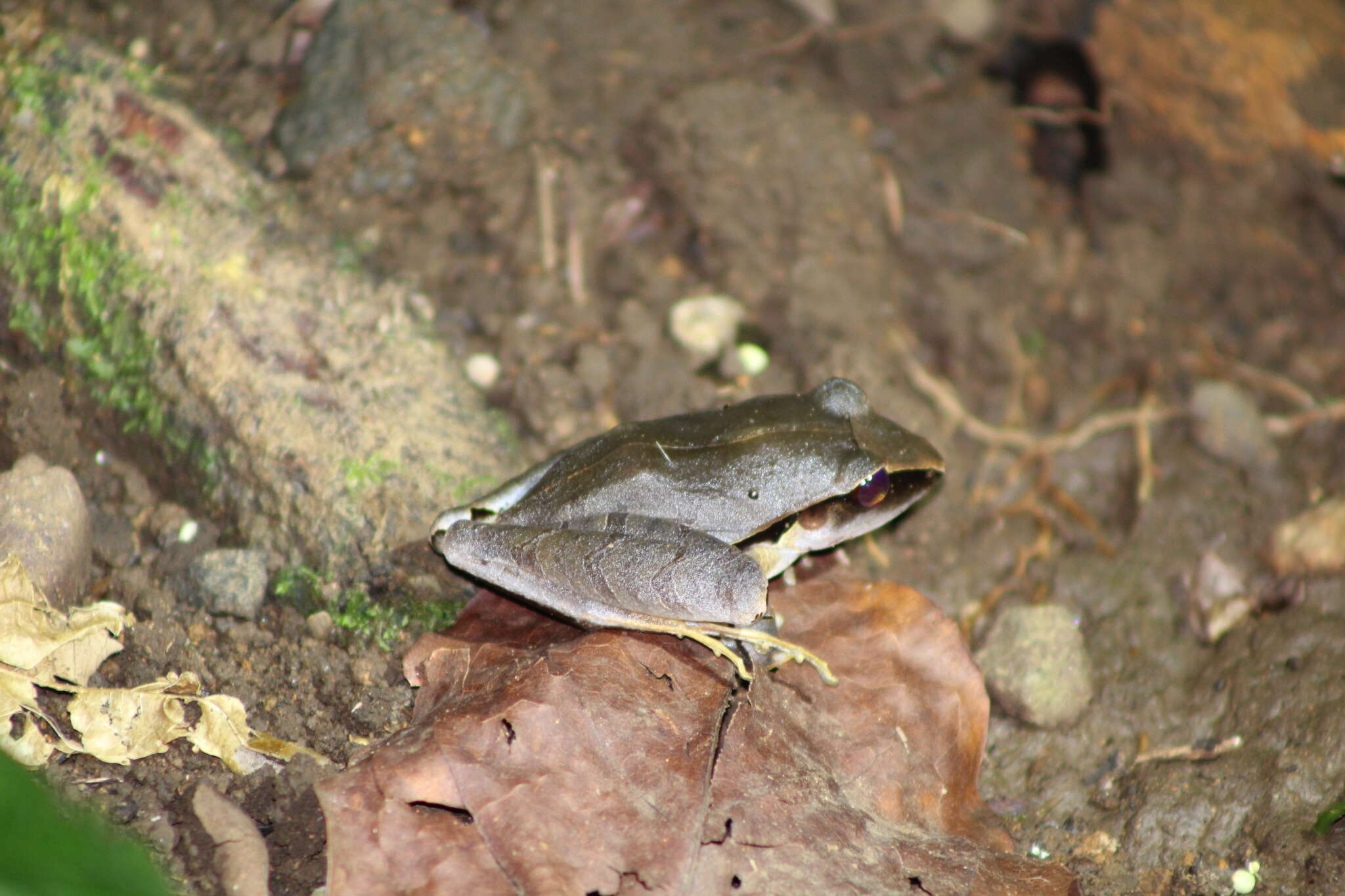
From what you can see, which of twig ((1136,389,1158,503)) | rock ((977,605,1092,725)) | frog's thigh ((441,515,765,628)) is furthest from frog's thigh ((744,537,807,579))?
twig ((1136,389,1158,503))

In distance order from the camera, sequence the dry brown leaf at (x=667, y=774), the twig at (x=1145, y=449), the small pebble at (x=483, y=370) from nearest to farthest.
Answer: the dry brown leaf at (x=667, y=774), the small pebble at (x=483, y=370), the twig at (x=1145, y=449)

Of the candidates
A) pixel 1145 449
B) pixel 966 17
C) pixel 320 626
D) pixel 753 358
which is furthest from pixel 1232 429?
pixel 320 626

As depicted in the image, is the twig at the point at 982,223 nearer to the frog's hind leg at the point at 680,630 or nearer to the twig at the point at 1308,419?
the twig at the point at 1308,419

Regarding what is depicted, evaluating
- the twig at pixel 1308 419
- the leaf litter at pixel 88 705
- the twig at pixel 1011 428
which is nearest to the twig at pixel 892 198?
the twig at pixel 1011 428

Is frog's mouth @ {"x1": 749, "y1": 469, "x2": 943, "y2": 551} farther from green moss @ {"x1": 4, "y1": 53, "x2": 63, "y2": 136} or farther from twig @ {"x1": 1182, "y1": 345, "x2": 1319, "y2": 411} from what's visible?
green moss @ {"x1": 4, "y1": 53, "x2": 63, "y2": 136}

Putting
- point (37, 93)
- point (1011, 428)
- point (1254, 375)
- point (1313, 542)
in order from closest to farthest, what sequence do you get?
point (37, 93) → point (1313, 542) → point (1011, 428) → point (1254, 375)

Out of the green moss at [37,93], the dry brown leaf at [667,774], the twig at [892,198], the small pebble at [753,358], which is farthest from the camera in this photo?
the twig at [892,198]

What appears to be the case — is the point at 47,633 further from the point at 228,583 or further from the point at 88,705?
the point at 228,583
